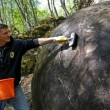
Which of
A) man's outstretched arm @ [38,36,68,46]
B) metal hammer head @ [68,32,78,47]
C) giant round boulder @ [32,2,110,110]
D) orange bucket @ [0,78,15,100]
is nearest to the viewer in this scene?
giant round boulder @ [32,2,110,110]

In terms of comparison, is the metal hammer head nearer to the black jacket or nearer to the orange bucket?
the black jacket

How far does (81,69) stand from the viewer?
2.80 m

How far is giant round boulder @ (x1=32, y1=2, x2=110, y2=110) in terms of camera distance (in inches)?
101

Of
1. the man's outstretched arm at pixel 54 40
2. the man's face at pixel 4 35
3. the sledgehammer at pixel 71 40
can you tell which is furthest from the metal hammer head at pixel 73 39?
the man's face at pixel 4 35

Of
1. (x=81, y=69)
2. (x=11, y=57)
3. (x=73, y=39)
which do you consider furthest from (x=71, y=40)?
(x=11, y=57)

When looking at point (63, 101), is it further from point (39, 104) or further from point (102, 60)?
point (39, 104)

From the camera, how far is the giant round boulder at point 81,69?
2.56 metres

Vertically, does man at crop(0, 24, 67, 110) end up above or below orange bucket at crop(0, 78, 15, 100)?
above

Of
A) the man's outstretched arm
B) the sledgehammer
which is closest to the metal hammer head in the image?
the sledgehammer

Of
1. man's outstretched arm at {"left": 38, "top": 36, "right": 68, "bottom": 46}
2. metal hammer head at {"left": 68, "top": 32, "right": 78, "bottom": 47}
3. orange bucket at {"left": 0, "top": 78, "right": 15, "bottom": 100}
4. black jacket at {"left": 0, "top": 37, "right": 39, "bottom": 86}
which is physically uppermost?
metal hammer head at {"left": 68, "top": 32, "right": 78, "bottom": 47}

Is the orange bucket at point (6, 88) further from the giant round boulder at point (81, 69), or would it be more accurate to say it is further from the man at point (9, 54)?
the giant round boulder at point (81, 69)

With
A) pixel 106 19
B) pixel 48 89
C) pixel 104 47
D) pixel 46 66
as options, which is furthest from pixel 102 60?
pixel 46 66

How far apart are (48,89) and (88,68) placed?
66 cm

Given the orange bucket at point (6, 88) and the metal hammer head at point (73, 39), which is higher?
the metal hammer head at point (73, 39)
